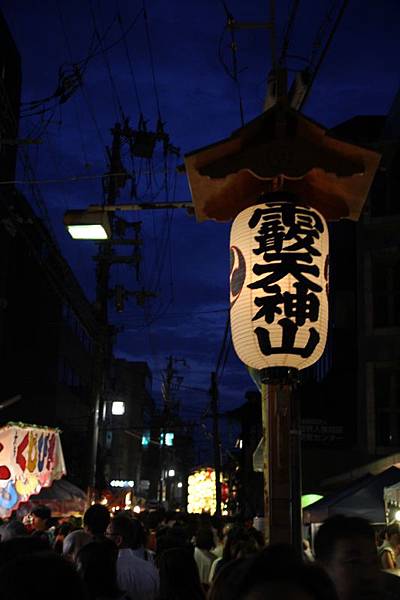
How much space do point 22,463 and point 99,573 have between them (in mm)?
8948

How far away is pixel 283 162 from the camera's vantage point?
8.05 metres

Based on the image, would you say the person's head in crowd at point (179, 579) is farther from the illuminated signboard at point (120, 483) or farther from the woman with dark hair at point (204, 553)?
the illuminated signboard at point (120, 483)

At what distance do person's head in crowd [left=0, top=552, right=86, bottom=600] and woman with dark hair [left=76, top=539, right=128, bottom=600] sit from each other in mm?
3016

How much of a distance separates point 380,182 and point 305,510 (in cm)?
1242

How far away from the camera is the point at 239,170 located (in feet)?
27.2

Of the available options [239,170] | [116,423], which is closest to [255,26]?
[239,170]

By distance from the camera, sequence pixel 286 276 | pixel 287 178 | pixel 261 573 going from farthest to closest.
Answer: pixel 287 178, pixel 286 276, pixel 261 573

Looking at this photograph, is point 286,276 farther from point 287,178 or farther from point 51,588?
point 51,588

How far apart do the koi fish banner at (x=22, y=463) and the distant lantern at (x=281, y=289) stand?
710 centimetres

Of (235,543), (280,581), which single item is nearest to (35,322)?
(235,543)

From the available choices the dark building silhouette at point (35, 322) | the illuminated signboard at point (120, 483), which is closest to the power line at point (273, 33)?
the dark building silhouette at point (35, 322)

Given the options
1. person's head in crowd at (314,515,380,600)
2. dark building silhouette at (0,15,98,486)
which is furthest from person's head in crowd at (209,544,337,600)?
dark building silhouette at (0,15,98,486)

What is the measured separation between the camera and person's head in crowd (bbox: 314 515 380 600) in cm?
336

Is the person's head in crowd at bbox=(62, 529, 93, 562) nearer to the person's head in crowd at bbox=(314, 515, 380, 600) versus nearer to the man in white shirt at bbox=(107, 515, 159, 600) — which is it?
the man in white shirt at bbox=(107, 515, 159, 600)
